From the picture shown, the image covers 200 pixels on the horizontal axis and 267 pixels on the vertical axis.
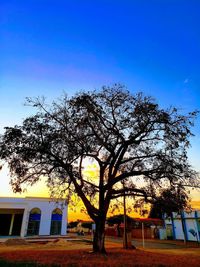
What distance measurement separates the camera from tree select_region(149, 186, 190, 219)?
589 inches

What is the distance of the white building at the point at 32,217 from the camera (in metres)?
37.7

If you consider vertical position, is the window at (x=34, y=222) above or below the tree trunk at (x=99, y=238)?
above

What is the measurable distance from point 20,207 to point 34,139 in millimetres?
27572

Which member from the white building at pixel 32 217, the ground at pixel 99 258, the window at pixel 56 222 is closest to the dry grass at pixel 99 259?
the ground at pixel 99 258

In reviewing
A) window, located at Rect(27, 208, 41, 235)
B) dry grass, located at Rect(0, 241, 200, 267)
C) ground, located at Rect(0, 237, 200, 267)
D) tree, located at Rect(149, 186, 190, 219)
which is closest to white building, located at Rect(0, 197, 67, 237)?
window, located at Rect(27, 208, 41, 235)

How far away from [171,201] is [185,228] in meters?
26.1

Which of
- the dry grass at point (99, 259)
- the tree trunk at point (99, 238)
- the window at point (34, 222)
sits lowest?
the dry grass at point (99, 259)

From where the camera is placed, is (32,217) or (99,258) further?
(32,217)

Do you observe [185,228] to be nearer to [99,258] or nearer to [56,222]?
[56,222]

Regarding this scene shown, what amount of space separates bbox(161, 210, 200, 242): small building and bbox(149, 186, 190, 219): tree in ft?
61.5

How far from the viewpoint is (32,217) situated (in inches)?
1511

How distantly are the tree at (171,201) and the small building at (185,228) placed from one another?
738 inches

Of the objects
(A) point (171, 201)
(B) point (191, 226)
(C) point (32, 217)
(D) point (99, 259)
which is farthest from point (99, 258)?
(C) point (32, 217)

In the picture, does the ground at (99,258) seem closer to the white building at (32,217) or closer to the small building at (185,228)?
the small building at (185,228)
